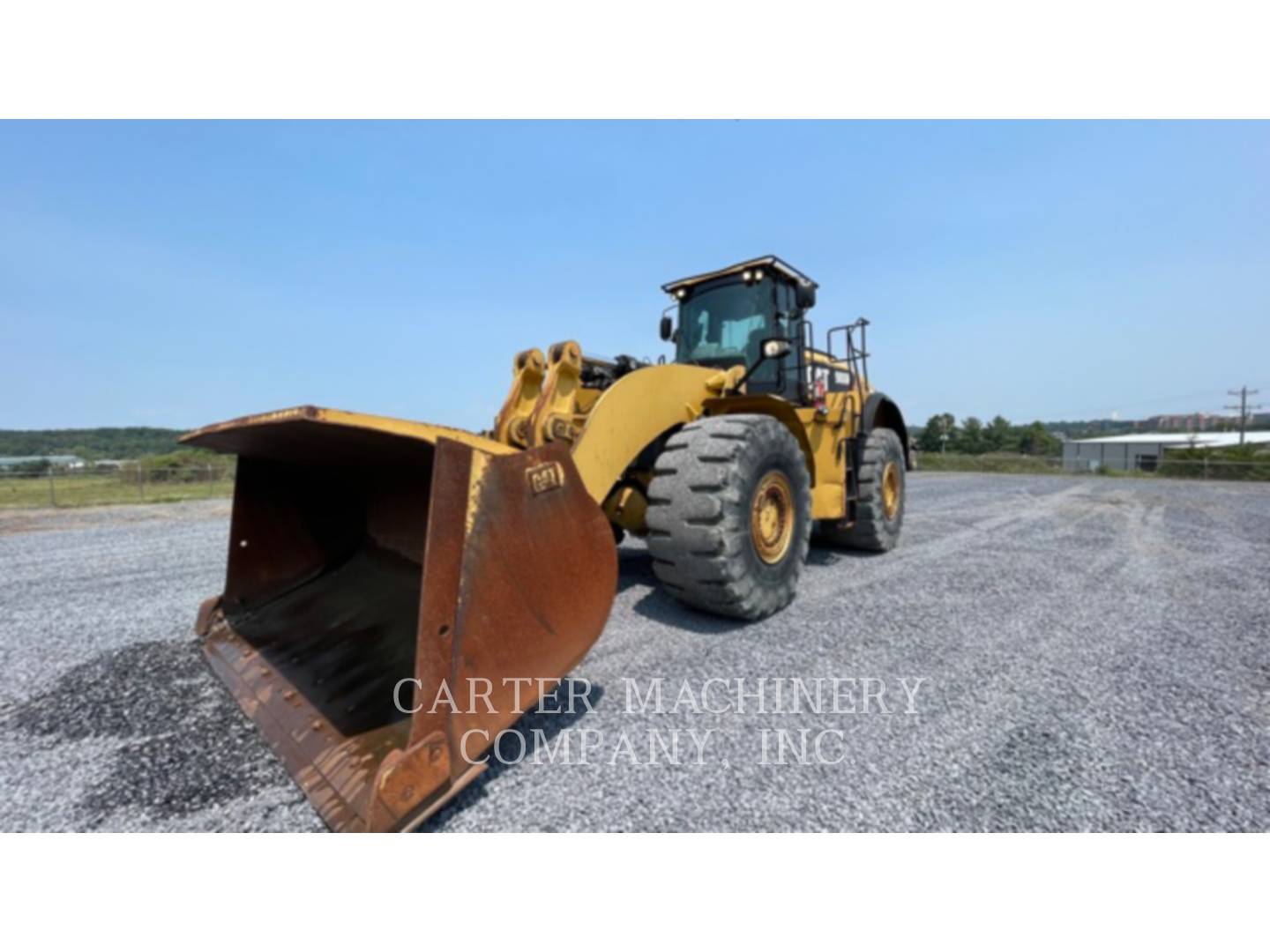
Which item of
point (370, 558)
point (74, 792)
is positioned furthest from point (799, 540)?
point (74, 792)

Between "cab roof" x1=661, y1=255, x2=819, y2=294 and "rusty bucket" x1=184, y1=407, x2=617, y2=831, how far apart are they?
10.8 feet

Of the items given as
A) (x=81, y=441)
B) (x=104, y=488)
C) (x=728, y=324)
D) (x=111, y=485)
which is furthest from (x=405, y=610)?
(x=81, y=441)

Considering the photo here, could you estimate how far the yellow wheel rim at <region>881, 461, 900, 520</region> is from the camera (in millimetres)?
5945

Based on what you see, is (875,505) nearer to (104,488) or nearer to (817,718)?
(817,718)

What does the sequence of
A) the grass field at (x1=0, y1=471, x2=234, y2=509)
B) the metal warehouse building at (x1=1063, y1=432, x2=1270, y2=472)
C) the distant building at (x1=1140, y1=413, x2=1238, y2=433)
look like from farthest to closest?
the distant building at (x1=1140, y1=413, x2=1238, y2=433) < the metal warehouse building at (x1=1063, y1=432, x2=1270, y2=472) < the grass field at (x1=0, y1=471, x2=234, y2=509)

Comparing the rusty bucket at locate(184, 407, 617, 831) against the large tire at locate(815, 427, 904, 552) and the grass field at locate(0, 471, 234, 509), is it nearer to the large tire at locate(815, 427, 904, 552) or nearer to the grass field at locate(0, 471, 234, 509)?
the large tire at locate(815, 427, 904, 552)

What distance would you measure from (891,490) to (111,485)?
2267cm

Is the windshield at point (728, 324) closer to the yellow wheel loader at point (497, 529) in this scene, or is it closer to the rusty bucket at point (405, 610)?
the yellow wheel loader at point (497, 529)

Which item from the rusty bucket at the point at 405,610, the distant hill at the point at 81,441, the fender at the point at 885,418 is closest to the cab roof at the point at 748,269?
the fender at the point at 885,418

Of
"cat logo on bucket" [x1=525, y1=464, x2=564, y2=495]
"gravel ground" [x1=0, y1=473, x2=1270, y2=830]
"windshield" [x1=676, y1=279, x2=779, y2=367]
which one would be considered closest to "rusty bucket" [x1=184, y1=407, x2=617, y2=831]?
"cat logo on bucket" [x1=525, y1=464, x2=564, y2=495]

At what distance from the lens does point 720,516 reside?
301 cm

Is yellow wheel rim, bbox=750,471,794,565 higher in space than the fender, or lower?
lower

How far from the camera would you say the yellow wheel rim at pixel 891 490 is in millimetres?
5945

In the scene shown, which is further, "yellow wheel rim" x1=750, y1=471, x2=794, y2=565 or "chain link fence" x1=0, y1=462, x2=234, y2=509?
"chain link fence" x1=0, y1=462, x2=234, y2=509
